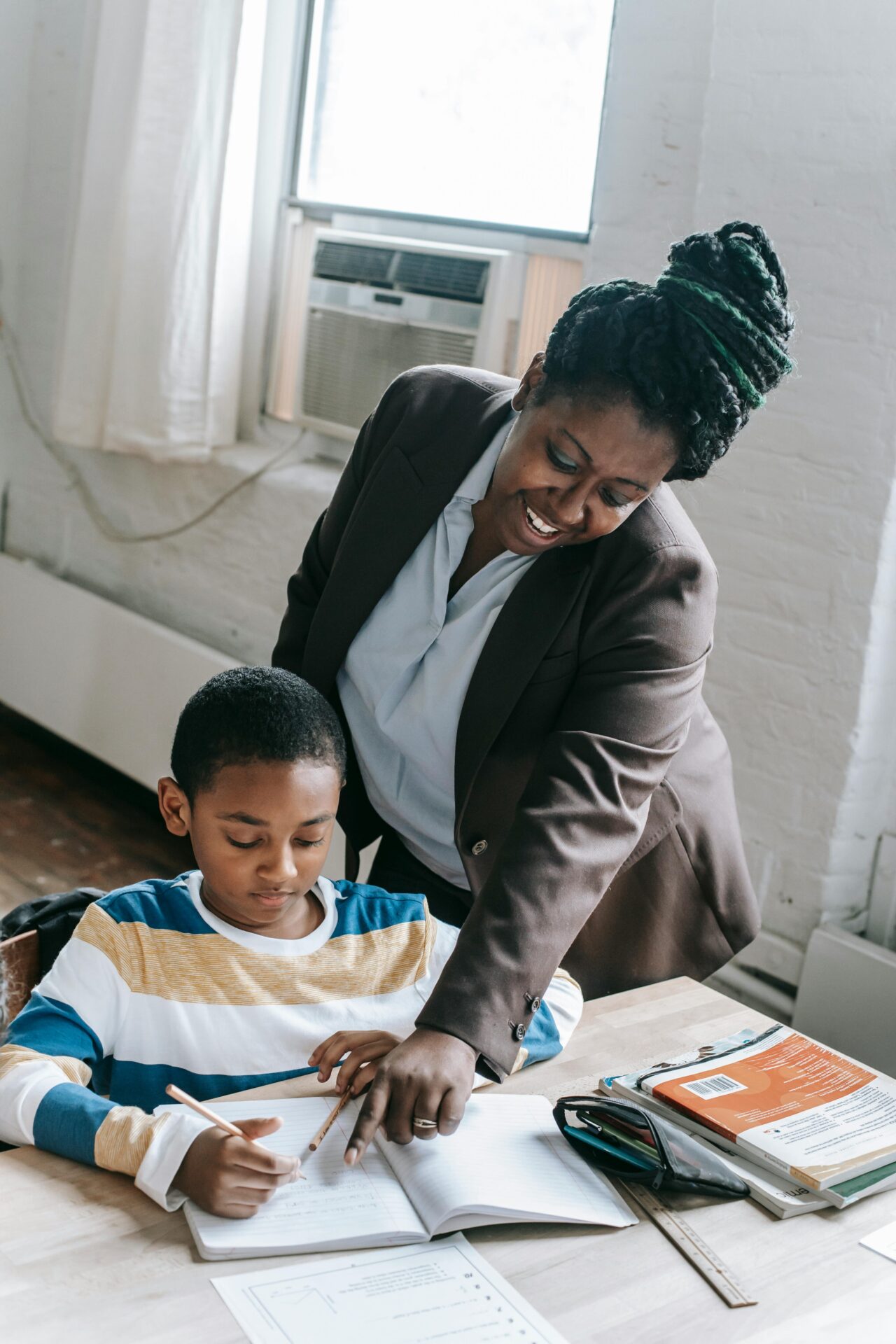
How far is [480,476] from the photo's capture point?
1.59m

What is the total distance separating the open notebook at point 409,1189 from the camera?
0.98m

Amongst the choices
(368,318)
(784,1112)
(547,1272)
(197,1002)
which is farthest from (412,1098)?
(368,318)

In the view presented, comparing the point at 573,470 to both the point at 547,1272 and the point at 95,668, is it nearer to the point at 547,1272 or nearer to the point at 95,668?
the point at 547,1272

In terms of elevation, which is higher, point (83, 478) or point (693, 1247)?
point (83, 478)

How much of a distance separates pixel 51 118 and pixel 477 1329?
12.2ft

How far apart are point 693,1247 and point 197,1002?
51 cm

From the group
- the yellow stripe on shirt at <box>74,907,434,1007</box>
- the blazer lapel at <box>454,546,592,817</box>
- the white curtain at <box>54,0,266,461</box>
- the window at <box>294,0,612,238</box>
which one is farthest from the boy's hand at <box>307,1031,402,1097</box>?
the white curtain at <box>54,0,266,461</box>

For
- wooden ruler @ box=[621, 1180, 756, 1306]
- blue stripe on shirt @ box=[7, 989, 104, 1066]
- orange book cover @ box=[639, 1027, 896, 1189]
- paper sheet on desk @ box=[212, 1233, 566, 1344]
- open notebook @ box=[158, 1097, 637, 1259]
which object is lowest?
wooden ruler @ box=[621, 1180, 756, 1306]

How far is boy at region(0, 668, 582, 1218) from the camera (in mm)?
1204

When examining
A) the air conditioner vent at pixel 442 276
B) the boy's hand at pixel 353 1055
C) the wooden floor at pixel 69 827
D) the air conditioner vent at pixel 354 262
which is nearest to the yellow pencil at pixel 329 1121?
the boy's hand at pixel 353 1055

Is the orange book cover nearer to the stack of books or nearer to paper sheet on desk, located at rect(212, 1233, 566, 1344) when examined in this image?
the stack of books

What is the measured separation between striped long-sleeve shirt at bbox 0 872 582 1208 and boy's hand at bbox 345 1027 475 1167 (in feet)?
0.55

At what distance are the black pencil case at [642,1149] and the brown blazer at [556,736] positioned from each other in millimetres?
84

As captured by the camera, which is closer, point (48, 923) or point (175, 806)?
point (175, 806)
